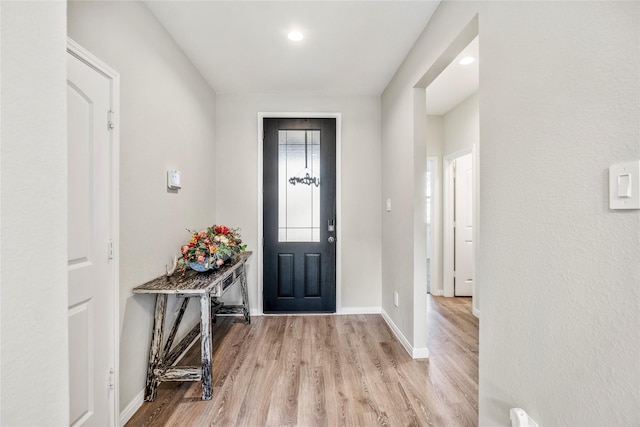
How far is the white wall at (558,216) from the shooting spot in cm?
79

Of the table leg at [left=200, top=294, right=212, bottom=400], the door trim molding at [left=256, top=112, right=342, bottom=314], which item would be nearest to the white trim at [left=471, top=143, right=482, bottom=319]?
the door trim molding at [left=256, top=112, right=342, bottom=314]

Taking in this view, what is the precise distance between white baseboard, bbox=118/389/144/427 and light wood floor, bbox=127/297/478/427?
0.03 metres

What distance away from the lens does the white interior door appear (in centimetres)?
400

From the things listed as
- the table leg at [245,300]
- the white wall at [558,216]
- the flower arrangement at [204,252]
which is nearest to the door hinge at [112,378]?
the flower arrangement at [204,252]

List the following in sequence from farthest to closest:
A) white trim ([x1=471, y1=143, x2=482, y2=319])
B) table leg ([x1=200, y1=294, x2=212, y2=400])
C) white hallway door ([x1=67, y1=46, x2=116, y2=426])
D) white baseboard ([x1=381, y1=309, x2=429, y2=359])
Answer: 1. white trim ([x1=471, y1=143, x2=482, y2=319])
2. white baseboard ([x1=381, y1=309, x2=429, y2=359])
3. table leg ([x1=200, y1=294, x2=212, y2=400])
4. white hallway door ([x1=67, y1=46, x2=116, y2=426])

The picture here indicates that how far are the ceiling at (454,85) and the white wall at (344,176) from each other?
2.30 feet

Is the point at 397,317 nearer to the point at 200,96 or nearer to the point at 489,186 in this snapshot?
the point at 489,186

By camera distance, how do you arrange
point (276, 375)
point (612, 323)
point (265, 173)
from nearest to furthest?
point (612, 323) < point (276, 375) < point (265, 173)

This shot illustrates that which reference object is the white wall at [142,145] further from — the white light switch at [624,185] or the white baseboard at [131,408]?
the white light switch at [624,185]

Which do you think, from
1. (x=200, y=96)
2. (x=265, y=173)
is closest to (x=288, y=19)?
(x=200, y=96)

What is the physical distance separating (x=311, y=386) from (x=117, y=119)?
6.73 feet

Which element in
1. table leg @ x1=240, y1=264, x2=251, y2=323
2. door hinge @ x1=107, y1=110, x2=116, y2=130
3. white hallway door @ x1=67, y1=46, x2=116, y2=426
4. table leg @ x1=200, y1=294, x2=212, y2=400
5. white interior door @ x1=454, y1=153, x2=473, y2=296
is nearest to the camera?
white hallway door @ x1=67, y1=46, x2=116, y2=426

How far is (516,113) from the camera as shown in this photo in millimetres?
1195

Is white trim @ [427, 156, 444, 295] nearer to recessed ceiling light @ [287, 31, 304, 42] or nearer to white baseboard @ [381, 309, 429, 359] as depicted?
white baseboard @ [381, 309, 429, 359]
